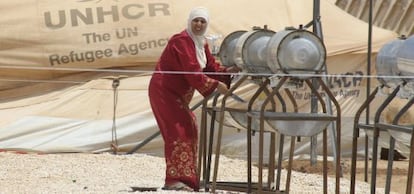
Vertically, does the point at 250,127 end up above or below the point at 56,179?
above

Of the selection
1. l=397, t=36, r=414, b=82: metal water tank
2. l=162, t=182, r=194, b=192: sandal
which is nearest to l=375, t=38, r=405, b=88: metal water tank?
l=397, t=36, r=414, b=82: metal water tank

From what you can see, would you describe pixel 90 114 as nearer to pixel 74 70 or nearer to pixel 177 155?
pixel 74 70

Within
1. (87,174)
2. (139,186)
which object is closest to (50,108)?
(87,174)

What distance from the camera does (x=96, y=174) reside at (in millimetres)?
7176

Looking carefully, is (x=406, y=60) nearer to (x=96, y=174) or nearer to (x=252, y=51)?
(x=252, y=51)

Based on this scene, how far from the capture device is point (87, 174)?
23.4 ft

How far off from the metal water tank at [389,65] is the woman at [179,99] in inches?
33.4

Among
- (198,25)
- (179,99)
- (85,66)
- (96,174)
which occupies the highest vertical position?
(198,25)

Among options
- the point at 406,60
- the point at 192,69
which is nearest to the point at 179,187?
the point at 192,69

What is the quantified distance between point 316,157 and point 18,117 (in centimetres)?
252

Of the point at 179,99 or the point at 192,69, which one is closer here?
the point at 192,69

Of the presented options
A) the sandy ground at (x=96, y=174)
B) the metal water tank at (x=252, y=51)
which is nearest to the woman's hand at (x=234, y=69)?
the metal water tank at (x=252, y=51)

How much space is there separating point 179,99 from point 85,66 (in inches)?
139

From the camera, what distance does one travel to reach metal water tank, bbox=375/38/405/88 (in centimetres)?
525
